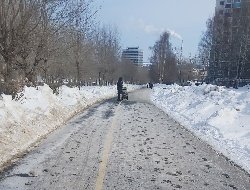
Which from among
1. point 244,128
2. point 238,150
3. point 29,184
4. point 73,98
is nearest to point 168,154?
point 238,150

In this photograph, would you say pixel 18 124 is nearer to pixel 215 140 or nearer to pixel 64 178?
pixel 64 178

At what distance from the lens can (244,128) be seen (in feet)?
49.6

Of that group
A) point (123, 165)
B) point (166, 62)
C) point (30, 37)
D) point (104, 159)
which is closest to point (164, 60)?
point (166, 62)

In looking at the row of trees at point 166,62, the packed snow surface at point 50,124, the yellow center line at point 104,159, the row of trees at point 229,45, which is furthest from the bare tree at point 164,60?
the yellow center line at point 104,159

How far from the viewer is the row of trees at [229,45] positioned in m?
60.0

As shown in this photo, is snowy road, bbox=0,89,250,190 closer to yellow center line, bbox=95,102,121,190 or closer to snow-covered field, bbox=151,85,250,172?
yellow center line, bbox=95,102,121,190

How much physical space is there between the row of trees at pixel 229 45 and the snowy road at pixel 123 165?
1947 inches

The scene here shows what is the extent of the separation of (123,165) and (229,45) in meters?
59.7

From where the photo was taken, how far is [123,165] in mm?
8688

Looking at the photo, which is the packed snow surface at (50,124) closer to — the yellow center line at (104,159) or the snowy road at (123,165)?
the snowy road at (123,165)

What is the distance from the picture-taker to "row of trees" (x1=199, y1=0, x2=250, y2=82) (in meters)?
60.0

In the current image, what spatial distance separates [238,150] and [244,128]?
4394 mm

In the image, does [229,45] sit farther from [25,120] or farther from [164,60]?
[25,120]

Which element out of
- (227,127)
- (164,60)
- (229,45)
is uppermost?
(229,45)
